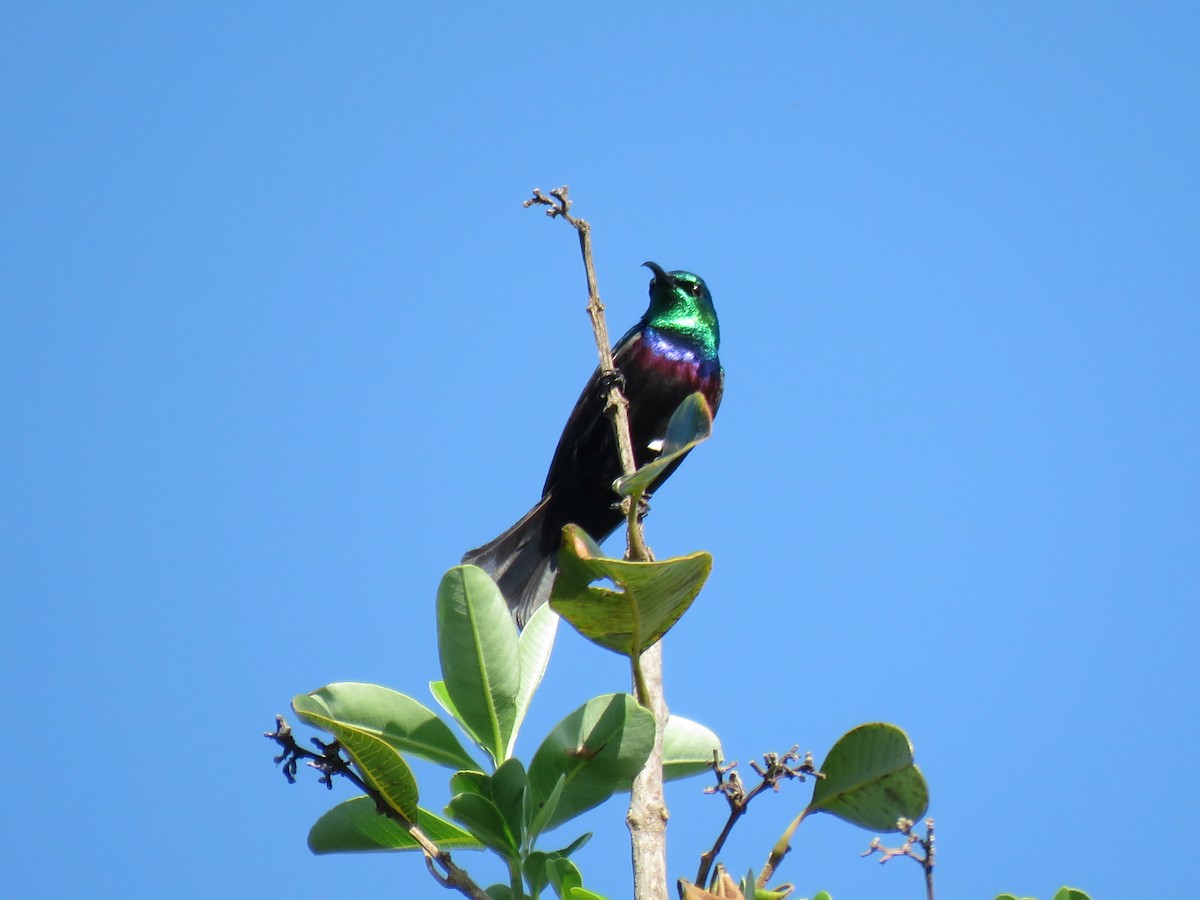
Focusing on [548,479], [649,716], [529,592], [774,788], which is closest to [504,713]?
[649,716]

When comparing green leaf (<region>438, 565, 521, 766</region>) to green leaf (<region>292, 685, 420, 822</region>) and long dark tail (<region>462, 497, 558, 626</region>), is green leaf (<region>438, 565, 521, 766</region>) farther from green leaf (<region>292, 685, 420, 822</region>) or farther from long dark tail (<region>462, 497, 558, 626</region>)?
long dark tail (<region>462, 497, 558, 626</region>)

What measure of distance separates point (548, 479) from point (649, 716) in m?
4.06

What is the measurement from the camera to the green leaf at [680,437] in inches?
58.6

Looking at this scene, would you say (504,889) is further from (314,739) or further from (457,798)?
(314,739)

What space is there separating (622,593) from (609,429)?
3607 mm

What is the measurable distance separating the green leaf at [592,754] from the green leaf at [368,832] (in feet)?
0.55

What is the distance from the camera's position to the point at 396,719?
1.70 m

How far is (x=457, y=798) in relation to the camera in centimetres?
154

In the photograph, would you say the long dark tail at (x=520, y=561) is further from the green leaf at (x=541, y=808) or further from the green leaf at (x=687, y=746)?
the green leaf at (x=541, y=808)

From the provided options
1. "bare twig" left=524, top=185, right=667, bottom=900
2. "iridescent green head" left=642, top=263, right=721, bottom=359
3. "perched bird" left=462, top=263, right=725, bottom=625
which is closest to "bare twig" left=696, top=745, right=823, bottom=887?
"bare twig" left=524, top=185, right=667, bottom=900

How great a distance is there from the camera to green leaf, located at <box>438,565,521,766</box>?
1706 mm

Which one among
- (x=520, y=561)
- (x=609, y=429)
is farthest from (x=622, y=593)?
(x=520, y=561)

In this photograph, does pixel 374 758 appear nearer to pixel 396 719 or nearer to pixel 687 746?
pixel 396 719

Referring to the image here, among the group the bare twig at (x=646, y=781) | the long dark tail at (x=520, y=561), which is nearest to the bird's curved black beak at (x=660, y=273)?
the long dark tail at (x=520, y=561)
